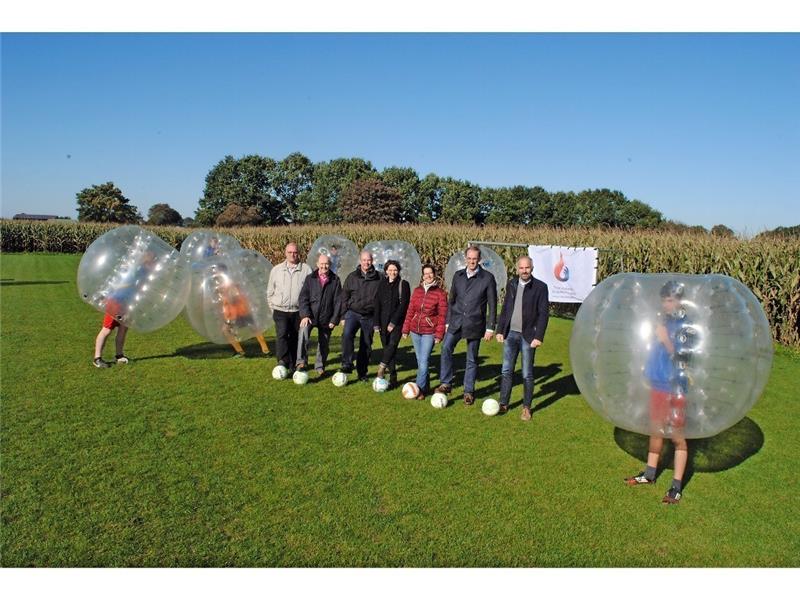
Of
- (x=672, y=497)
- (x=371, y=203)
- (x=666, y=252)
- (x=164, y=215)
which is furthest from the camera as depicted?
(x=164, y=215)

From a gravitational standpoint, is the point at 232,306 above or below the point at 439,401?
above

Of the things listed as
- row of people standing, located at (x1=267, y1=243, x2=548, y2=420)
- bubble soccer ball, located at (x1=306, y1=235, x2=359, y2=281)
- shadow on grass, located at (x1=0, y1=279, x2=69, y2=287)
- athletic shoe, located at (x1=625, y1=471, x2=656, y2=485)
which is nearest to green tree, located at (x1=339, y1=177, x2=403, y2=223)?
shadow on grass, located at (x1=0, y1=279, x2=69, y2=287)

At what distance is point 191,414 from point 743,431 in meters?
6.86

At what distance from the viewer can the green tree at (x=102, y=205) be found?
8656 cm

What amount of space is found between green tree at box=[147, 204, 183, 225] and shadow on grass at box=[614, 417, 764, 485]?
103683mm

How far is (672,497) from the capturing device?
5371 mm

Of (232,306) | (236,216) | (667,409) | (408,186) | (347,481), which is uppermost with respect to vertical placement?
(408,186)

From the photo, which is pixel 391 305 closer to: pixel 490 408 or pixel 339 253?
pixel 490 408

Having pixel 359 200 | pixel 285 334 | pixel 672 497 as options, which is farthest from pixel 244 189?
pixel 672 497

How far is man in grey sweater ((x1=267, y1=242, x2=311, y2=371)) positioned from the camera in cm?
920

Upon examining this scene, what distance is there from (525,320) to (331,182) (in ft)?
235

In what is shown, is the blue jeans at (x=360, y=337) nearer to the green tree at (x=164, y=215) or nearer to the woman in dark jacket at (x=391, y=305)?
the woman in dark jacket at (x=391, y=305)

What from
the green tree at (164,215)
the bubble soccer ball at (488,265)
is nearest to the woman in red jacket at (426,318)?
the bubble soccer ball at (488,265)

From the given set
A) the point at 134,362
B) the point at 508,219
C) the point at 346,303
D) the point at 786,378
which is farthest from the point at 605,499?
the point at 508,219
